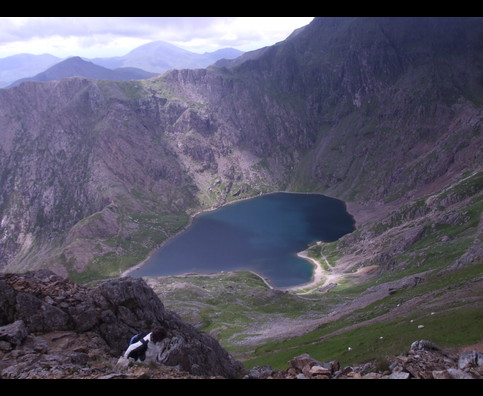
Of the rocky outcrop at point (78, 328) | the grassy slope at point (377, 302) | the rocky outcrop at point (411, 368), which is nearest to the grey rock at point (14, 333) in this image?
the rocky outcrop at point (78, 328)

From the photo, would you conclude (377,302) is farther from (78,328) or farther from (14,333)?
(14,333)

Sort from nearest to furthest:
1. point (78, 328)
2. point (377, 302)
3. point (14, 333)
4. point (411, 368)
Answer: point (411, 368) < point (14, 333) < point (78, 328) < point (377, 302)

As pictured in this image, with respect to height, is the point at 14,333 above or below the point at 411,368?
above

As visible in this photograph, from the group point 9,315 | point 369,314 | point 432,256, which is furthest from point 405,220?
point 9,315

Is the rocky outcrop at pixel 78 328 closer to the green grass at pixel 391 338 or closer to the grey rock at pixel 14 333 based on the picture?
the grey rock at pixel 14 333

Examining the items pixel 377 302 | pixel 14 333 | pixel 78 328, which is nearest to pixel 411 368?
pixel 14 333

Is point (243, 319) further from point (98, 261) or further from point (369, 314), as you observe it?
point (98, 261)

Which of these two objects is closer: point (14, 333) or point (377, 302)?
point (14, 333)
